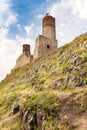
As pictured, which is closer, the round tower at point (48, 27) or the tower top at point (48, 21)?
the round tower at point (48, 27)

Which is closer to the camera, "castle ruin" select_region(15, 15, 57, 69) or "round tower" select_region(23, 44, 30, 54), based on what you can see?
"castle ruin" select_region(15, 15, 57, 69)

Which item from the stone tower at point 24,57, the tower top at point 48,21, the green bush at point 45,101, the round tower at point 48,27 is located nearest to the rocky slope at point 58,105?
the green bush at point 45,101

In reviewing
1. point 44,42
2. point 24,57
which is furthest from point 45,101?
point 24,57

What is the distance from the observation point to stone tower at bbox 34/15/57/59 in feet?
161

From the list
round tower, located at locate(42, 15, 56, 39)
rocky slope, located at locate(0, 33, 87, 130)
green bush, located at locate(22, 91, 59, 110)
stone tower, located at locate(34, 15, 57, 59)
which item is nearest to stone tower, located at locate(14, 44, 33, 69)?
stone tower, located at locate(34, 15, 57, 59)

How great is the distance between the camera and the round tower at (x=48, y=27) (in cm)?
5128

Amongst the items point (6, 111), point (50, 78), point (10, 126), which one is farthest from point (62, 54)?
point (10, 126)

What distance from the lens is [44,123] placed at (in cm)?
1872

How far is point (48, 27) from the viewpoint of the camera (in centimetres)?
5172

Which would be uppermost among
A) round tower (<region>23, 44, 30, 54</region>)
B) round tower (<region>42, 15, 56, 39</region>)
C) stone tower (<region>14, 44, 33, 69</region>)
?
round tower (<region>42, 15, 56, 39</region>)

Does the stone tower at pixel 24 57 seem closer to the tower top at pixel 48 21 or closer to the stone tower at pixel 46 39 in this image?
the stone tower at pixel 46 39

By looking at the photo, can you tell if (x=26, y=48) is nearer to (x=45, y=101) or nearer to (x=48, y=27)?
(x=48, y=27)

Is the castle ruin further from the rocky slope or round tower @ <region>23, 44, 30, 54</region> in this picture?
the rocky slope

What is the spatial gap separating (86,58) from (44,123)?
9.41 m
